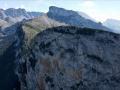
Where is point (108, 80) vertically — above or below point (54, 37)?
below

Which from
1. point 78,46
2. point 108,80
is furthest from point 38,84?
point 108,80

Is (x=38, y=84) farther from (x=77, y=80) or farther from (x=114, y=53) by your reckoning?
(x=114, y=53)

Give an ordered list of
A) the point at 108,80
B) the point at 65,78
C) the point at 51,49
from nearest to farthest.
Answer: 1. the point at 108,80
2. the point at 65,78
3. the point at 51,49

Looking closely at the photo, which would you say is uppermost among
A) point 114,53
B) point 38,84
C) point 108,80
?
point 114,53

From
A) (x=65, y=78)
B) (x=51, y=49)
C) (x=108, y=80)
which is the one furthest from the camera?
(x=51, y=49)

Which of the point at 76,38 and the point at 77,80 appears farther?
the point at 76,38

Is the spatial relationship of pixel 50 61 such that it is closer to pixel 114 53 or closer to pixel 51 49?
pixel 51 49

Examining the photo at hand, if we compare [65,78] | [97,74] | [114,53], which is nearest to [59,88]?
[65,78]
